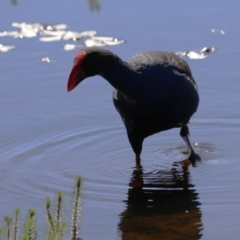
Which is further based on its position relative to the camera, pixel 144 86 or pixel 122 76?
pixel 144 86

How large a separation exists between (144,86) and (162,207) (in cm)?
95

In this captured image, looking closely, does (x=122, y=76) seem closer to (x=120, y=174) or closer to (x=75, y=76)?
(x=75, y=76)

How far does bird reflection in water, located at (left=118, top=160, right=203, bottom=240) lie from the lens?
5.75m

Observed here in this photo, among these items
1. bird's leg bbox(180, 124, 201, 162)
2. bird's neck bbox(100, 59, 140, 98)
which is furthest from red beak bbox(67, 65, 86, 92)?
bird's leg bbox(180, 124, 201, 162)

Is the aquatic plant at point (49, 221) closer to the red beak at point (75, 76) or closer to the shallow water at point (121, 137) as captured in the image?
the shallow water at point (121, 137)

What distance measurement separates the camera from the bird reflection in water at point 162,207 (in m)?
5.75

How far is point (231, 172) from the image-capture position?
6.86 meters

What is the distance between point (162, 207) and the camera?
6.23 meters

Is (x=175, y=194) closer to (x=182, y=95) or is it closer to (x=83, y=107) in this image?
(x=182, y=95)

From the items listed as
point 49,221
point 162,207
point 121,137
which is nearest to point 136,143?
point 121,137

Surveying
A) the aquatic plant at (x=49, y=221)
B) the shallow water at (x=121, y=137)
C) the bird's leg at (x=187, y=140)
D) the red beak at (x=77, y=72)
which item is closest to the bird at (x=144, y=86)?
the red beak at (x=77, y=72)

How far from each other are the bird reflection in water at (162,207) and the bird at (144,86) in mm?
369

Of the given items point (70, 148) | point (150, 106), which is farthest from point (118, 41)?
point (150, 106)

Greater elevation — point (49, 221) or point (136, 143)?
point (136, 143)
